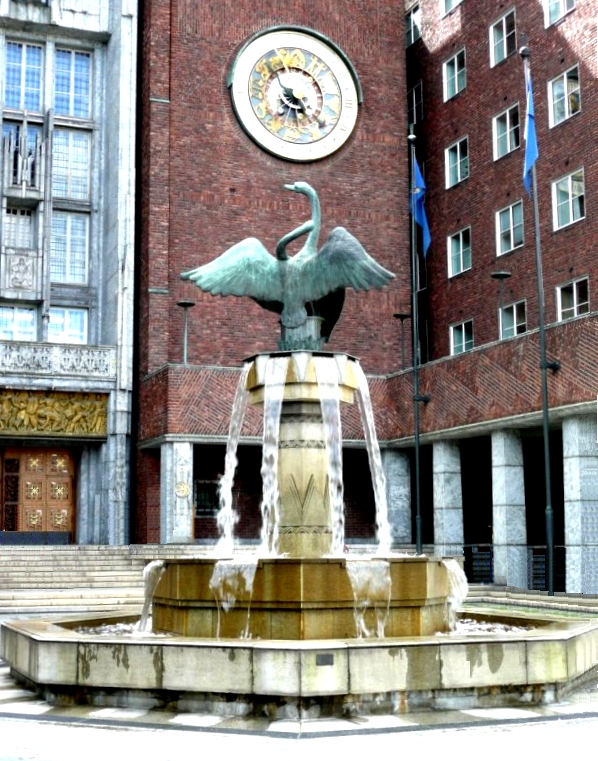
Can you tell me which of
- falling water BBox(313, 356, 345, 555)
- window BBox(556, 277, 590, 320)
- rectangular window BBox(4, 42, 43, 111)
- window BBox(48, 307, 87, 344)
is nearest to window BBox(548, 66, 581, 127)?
window BBox(556, 277, 590, 320)

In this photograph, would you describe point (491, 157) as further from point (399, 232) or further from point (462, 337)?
point (462, 337)

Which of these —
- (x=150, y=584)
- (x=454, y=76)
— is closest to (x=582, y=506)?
(x=150, y=584)

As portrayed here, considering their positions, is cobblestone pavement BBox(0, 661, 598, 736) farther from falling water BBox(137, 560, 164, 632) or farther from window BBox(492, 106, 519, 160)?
window BBox(492, 106, 519, 160)

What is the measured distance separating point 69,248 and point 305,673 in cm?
3001

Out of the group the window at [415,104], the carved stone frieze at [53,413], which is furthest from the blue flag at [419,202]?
the carved stone frieze at [53,413]

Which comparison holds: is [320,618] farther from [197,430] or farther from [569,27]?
[569,27]

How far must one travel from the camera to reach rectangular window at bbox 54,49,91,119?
38.8 metres

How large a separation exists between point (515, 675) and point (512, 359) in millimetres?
18438

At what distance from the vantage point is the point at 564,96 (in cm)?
3284

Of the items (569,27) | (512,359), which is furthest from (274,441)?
(569,27)

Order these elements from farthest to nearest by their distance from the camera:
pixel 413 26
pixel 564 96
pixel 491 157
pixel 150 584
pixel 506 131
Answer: pixel 413 26, pixel 491 157, pixel 506 131, pixel 564 96, pixel 150 584

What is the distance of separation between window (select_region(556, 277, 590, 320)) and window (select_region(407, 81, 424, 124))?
11.2 metres

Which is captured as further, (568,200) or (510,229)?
(510,229)

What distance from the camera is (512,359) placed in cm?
2902
